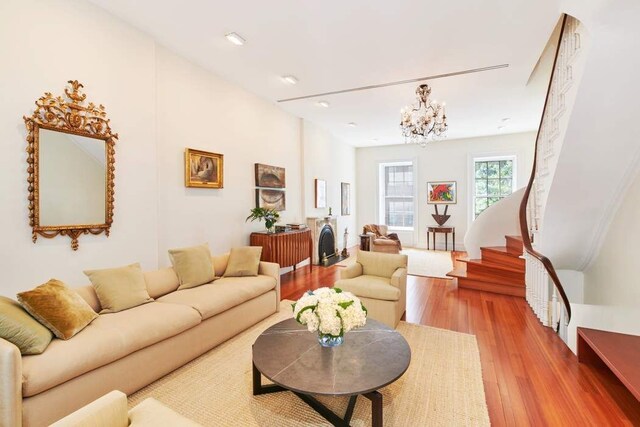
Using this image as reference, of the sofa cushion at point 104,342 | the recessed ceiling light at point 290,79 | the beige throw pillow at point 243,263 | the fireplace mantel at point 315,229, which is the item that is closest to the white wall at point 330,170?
the fireplace mantel at point 315,229

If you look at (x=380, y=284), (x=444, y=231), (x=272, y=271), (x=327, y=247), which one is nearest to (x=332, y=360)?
(x=380, y=284)

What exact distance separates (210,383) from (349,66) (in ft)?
12.6

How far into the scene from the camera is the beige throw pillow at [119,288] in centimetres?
244

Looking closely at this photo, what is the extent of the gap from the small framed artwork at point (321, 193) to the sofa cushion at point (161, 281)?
403 cm

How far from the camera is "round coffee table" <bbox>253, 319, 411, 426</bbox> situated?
61.5 inches

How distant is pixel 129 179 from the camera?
305 centimetres

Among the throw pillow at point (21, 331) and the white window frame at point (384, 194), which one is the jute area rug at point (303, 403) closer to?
the throw pillow at point (21, 331)

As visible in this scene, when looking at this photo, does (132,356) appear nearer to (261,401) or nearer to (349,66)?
(261,401)

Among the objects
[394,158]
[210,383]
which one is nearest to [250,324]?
[210,383]

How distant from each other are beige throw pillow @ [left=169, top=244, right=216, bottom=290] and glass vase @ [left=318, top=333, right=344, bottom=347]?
182cm

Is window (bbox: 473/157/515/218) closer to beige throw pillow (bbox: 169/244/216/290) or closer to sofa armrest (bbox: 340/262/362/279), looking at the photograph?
sofa armrest (bbox: 340/262/362/279)

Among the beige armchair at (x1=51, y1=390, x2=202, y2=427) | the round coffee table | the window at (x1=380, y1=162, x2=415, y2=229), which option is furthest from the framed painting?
the window at (x1=380, y1=162, x2=415, y2=229)

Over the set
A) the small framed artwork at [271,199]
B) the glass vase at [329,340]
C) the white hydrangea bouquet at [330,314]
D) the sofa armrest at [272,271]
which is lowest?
the glass vase at [329,340]

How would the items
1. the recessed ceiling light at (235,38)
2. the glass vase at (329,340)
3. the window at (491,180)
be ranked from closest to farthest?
1. the glass vase at (329,340)
2. the recessed ceiling light at (235,38)
3. the window at (491,180)
